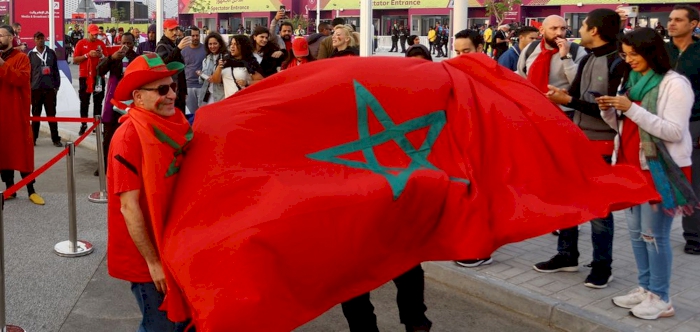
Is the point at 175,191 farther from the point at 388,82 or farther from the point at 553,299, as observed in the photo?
the point at 553,299

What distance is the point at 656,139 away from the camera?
15.3 feet

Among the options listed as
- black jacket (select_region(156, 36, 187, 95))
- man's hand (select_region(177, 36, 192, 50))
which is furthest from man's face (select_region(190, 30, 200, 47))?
black jacket (select_region(156, 36, 187, 95))

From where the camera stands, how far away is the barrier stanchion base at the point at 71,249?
6.64 m

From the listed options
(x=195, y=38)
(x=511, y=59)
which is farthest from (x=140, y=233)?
(x=195, y=38)

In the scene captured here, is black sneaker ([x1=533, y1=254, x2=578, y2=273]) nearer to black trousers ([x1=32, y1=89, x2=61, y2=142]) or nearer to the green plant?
black trousers ([x1=32, y1=89, x2=61, y2=142])

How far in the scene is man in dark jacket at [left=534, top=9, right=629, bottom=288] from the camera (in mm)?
5152

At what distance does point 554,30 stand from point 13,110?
19.2ft

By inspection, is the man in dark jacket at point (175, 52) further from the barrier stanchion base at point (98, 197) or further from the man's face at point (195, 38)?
the barrier stanchion base at point (98, 197)

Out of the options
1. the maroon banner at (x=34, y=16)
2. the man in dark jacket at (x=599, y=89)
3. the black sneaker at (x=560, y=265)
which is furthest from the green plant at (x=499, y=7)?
the man in dark jacket at (x=599, y=89)

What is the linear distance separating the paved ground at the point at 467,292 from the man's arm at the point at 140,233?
185 cm

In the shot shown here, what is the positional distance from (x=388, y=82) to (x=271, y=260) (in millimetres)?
1193

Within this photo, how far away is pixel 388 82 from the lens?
3.94m

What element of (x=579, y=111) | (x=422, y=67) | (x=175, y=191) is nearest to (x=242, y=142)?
(x=175, y=191)

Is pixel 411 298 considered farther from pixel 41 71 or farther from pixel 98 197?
pixel 41 71
